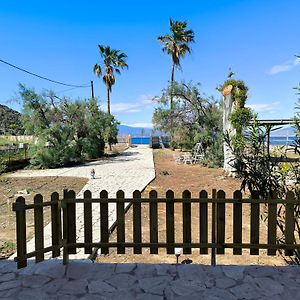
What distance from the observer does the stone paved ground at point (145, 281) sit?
2.72m

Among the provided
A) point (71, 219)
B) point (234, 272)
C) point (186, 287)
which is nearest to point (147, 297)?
point (186, 287)

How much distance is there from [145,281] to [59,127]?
16.8 meters

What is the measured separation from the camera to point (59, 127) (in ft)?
61.0

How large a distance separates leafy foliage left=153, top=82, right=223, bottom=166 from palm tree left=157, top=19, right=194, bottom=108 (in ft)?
21.6

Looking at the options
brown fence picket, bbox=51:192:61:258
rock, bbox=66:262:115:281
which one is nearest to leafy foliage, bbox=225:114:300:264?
rock, bbox=66:262:115:281

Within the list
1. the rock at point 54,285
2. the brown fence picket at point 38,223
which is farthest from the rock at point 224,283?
the brown fence picket at point 38,223

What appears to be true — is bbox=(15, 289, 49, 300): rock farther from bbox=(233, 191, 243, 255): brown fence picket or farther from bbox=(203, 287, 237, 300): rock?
bbox=(233, 191, 243, 255): brown fence picket

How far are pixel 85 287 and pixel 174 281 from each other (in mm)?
890

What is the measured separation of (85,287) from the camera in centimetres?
288

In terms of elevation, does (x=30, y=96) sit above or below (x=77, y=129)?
above

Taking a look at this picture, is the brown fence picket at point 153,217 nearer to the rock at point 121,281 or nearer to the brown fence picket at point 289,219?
the rock at point 121,281

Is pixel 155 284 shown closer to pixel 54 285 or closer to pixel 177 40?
pixel 54 285

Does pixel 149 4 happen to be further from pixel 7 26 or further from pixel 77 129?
pixel 77 129

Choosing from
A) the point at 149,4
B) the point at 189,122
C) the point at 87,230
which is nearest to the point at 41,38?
the point at 149,4
